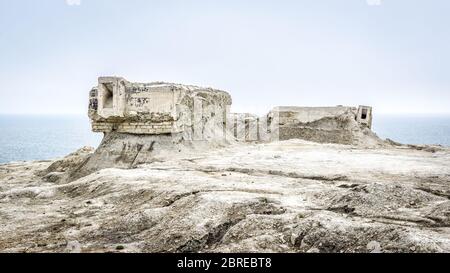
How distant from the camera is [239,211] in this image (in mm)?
6465

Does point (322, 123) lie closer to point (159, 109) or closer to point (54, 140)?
point (159, 109)

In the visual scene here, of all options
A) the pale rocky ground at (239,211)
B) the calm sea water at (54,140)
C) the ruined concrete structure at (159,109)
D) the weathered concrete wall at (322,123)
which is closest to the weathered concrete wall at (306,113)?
the weathered concrete wall at (322,123)

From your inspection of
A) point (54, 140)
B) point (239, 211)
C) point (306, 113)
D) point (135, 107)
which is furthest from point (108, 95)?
point (54, 140)

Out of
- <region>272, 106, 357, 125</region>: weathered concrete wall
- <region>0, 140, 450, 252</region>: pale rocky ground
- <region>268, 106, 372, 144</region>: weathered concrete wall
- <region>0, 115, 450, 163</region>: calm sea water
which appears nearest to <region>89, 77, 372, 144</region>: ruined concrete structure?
<region>268, 106, 372, 144</region>: weathered concrete wall

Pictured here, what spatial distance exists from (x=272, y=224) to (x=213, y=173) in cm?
429

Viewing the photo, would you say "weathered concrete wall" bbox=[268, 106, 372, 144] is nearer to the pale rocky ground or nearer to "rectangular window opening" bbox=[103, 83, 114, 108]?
"rectangular window opening" bbox=[103, 83, 114, 108]

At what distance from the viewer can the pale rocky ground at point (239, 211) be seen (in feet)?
17.4

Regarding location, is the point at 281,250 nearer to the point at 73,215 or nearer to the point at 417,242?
the point at 417,242

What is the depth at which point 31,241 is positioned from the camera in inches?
242

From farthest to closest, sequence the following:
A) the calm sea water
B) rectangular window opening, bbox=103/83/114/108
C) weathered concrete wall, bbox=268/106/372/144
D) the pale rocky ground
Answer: the calm sea water < weathered concrete wall, bbox=268/106/372/144 < rectangular window opening, bbox=103/83/114/108 < the pale rocky ground

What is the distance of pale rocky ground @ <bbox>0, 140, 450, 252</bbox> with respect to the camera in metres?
5.32

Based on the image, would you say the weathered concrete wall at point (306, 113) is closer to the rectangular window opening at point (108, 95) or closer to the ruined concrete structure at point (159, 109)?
the ruined concrete structure at point (159, 109)

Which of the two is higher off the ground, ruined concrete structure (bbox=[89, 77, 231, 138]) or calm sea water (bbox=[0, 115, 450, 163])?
ruined concrete structure (bbox=[89, 77, 231, 138])
